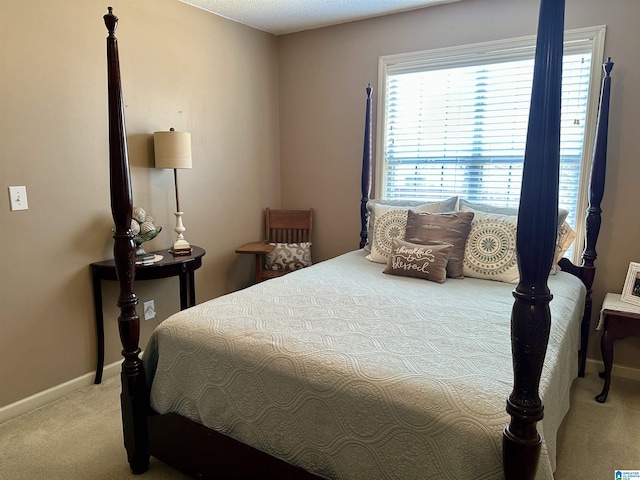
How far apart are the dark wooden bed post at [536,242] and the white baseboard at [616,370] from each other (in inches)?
84.0

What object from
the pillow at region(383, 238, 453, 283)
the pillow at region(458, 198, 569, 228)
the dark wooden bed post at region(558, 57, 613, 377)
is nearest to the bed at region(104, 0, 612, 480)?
the pillow at region(383, 238, 453, 283)

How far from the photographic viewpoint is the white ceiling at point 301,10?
9.76 feet

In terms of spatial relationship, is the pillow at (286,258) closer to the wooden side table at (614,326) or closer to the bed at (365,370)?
the bed at (365,370)

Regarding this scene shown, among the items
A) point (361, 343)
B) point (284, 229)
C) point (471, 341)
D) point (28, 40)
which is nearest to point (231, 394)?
point (361, 343)

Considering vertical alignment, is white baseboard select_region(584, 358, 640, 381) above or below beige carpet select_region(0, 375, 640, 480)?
above

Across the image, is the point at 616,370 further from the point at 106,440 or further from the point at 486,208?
the point at 106,440

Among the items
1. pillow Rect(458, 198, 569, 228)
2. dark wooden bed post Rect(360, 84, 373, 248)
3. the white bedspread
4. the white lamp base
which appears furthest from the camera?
dark wooden bed post Rect(360, 84, 373, 248)

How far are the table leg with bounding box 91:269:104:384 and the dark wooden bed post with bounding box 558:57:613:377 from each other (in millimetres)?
2809

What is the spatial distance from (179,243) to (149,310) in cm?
53

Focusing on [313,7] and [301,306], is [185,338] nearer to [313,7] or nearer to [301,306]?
[301,306]

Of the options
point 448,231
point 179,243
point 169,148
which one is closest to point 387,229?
point 448,231

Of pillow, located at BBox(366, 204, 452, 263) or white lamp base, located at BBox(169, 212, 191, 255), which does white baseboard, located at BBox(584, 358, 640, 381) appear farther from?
white lamp base, located at BBox(169, 212, 191, 255)

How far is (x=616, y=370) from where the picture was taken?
2.73 metres

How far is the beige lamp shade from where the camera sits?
2.73 meters
